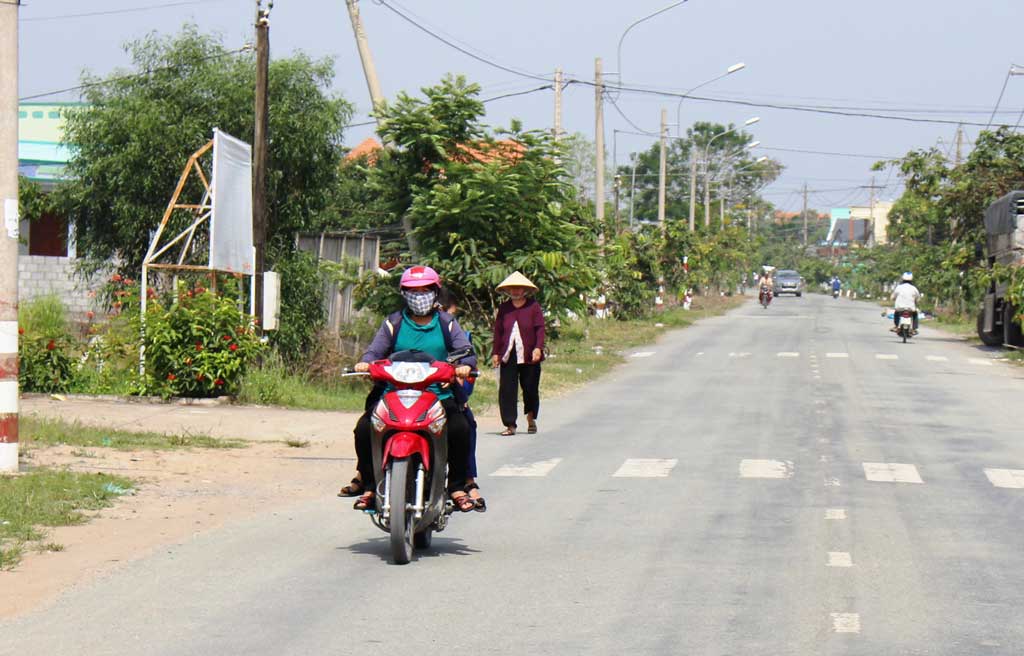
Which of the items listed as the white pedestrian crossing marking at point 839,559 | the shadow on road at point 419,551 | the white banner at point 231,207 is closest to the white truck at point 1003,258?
the white banner at point 231,207

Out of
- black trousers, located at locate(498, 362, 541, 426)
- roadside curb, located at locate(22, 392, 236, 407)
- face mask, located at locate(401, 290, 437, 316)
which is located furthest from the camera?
roadside curb, located at locate(22, 392, 236, 407)

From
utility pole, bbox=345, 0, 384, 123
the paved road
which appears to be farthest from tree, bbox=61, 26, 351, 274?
the paved road

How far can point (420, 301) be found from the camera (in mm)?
9008

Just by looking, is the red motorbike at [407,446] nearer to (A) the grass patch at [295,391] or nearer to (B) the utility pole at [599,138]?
(A) the grass patch at [295,391]

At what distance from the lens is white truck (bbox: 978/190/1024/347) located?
33.3 metres

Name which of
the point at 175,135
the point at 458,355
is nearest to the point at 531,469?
the point at 458,355

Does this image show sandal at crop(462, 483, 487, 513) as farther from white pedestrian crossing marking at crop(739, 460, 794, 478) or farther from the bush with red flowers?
the bush with red flowers

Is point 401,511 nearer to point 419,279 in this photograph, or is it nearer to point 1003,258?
point 419,279

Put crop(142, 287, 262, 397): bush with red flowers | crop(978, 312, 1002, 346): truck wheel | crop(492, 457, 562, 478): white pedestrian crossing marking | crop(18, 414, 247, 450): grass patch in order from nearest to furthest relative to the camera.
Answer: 1. crop(492, 457, 562, 478): white pedestrian crossing marking
2. crop(18, 414, 247, 450): grass patch
3. crop(142, 287, 262, 397): bush with red flowers
4. crop(978, 312, 1002, 346): truck wheel

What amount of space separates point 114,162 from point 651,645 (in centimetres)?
2463

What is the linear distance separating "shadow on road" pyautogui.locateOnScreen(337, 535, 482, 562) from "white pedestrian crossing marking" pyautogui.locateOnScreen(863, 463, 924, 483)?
487cm

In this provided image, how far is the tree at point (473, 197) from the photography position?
22.1 metres

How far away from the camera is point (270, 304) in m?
20.8

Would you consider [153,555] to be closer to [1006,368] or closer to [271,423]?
[271,423]
